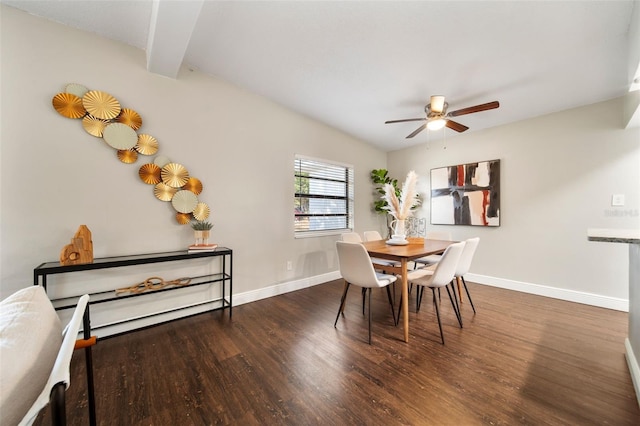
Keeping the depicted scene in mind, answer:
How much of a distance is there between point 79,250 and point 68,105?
4.14 feet

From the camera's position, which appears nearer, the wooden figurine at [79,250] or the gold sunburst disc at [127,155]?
the wooden figurine at [79,250]

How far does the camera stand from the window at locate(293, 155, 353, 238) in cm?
377

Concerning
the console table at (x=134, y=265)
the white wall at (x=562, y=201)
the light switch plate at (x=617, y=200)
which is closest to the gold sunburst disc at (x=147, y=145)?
the console table at (x=134, y=265)

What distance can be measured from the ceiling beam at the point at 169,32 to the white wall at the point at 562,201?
3.97 metres

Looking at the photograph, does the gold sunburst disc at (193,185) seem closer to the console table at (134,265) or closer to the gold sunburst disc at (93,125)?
the console table at (134,265)

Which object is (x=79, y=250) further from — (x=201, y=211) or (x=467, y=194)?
(x=467, y=194)

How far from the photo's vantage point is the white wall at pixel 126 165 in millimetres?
1955

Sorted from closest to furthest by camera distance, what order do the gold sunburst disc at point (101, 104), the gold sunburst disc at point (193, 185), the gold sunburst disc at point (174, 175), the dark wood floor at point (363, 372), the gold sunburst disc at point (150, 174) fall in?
the dark wood floor at point (363, 372) < the gold sunburst disc at point (101, 104) < the gold sunburst disc at point (150, 174) < the gold sunburst disc at point (174, 175) < the gold sunburst disc at point (193, 185)

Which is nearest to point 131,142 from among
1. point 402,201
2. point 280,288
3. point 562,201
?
point 280,288

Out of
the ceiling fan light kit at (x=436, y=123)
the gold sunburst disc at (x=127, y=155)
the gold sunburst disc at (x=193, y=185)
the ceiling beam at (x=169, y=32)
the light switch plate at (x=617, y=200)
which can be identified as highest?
the ceiling beam at (x=169, y=32)

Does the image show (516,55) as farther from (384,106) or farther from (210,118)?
(210,118)

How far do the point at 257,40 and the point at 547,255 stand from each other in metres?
4.30

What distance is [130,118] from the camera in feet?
7.76

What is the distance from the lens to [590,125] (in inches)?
114
